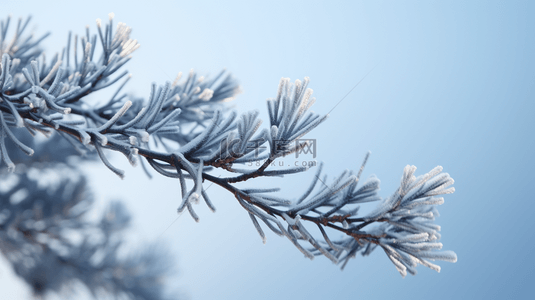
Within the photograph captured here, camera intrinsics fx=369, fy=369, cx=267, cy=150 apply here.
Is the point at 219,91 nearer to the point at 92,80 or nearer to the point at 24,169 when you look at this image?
the point at 92,80

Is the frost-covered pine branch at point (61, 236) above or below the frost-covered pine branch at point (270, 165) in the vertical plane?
below

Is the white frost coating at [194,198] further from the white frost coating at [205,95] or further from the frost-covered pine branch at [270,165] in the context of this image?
the white frost coating at [205,95]

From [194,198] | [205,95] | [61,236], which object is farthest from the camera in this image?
[61,236]

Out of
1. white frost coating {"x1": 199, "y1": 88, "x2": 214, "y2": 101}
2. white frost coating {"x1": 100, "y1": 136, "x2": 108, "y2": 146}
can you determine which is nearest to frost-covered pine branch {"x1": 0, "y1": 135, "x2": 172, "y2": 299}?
white frost coating {"x1": 199, "y1": 88, "x2": 214, "y2": 101}

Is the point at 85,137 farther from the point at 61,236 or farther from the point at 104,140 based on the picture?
the point at 61,236

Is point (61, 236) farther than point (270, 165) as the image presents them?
Yes

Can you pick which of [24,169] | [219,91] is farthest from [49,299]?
[219,91]

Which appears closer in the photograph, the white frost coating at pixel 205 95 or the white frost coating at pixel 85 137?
the white frost coating at pixel 85 137

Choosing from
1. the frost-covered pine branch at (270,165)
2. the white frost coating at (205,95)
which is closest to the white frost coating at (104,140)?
the frost-covered pine branch at (270,165)

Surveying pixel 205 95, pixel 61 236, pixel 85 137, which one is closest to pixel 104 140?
pixel 85 137
